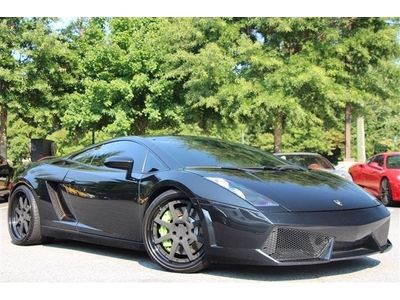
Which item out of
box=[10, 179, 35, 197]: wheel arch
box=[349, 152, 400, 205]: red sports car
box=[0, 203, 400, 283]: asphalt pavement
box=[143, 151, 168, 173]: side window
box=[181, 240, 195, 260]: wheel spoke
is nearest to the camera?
box=[0, 203, 400, 283]: asphalt pavement

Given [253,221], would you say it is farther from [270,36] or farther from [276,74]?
[270,36]

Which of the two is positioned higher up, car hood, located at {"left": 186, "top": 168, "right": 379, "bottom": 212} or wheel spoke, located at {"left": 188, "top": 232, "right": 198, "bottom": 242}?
car hood, located at {"left": 186, "top": 168, "right": 379, "bottom": 212}

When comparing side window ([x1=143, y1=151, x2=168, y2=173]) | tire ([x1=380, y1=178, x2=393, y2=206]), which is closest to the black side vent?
side window ([x1=143, y1=151, x2=168, y2=173])

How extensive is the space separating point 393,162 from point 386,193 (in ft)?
3.07

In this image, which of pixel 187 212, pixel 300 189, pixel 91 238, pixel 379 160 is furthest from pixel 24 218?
pixel 379 160

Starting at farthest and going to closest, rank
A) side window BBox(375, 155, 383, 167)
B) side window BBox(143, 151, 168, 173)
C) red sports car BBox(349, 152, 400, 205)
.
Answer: side window BBox(375, 155, 383, 167) → red sports car BBox(349, 152, 400, 205) → side window BBox(143, 151, 168, 173)

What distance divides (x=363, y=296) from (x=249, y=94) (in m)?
15.3

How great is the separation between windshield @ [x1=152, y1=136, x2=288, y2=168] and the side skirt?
2.78 feet

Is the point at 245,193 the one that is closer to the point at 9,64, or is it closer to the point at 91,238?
the point at 91,238

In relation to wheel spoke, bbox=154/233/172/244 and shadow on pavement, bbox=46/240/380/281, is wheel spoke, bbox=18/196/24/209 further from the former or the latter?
wheel spoke, bbox=154/233/172/244

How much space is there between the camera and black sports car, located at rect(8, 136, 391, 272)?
4.69 meters

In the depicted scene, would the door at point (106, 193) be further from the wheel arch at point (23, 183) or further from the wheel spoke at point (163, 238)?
the wheel arch at point (23, 183)

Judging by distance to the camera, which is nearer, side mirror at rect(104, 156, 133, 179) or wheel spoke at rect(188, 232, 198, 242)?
wheel spoke at rect(188, 232, 198, 242)

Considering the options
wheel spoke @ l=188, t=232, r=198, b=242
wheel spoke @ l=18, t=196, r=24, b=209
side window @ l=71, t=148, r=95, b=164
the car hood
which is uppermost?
side window @ l=71, t=148, r=95, b=164
